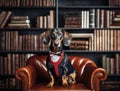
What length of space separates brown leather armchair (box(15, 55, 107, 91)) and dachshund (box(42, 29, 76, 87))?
0.11m

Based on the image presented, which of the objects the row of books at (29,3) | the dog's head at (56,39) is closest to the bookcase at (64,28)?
the row of books at (29,3)

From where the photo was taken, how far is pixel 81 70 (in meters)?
3.55

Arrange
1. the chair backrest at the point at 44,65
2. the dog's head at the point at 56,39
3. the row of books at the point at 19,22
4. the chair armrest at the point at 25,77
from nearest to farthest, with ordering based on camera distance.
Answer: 1. the chair armrest at the point at 25,77
2. the dog's head at the point at 56,39
3. the chair backrest at the point at 44,65
4. the row of books at the point at 19,22

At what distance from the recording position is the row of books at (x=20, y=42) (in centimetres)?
445

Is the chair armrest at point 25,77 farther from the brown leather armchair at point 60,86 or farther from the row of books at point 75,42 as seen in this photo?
the row of books at point 75,42

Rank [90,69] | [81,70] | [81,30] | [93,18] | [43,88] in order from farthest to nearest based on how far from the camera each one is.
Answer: [81,30]
[93,18]
[81,70]
[90,69]
[43,88]

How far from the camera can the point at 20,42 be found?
447 cm

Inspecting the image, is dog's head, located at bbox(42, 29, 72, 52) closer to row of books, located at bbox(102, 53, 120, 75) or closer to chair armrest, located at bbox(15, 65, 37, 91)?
chair armrest, located at bbox(15, 65, 37, 91)

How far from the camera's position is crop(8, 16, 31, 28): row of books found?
441cm

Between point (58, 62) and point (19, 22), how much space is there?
1.45 meters

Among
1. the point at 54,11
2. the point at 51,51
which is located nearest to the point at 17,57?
the point at 54,11

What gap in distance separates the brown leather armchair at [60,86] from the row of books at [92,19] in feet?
3.13

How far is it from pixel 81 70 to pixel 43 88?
2.12 ft

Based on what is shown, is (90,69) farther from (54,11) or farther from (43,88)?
(54,11)
